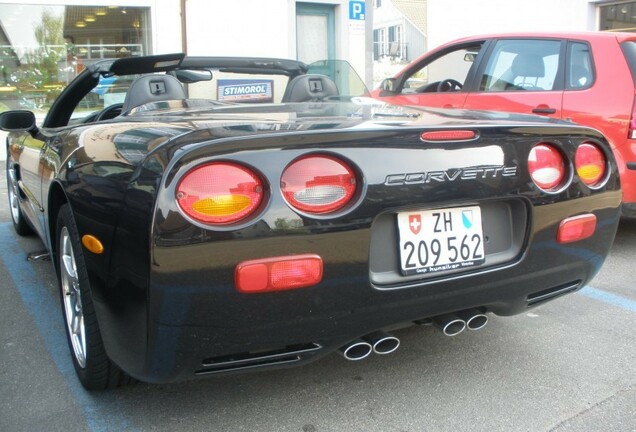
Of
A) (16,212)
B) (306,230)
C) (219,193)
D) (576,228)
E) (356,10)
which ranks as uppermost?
(356,10)

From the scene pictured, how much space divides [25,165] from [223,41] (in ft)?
22.0

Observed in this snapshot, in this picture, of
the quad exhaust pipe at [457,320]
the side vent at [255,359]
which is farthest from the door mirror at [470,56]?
the side vent at [255,359]

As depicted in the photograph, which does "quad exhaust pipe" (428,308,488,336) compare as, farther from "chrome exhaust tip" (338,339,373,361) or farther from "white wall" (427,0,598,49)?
"white wall" (427,0,598,49)

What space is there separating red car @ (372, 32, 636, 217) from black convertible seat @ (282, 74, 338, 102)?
1823 mm

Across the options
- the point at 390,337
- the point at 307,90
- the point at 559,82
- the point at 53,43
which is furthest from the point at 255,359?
the point at 53,43

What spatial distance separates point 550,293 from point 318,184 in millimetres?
1165

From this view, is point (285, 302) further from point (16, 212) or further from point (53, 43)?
point (53, 43)

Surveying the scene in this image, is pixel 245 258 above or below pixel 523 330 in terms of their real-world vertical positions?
above

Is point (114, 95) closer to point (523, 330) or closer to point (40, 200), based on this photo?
point (40, 200)

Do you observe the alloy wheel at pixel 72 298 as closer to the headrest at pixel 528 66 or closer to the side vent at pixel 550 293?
the side vent at pixel 550 293

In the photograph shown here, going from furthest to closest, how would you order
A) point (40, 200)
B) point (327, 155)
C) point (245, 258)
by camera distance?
point (40, 200) → point (327, 155) → point (245, 258)

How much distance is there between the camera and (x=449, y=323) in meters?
2.41

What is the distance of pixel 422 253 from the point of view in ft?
7.31

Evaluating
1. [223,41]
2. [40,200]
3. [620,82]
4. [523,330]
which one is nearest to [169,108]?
[40,200]
